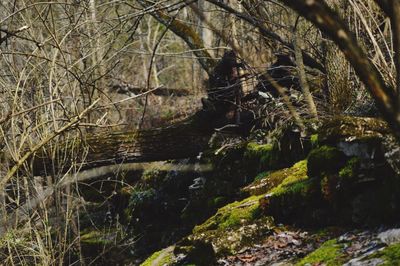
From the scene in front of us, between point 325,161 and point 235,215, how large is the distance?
102 centimetres

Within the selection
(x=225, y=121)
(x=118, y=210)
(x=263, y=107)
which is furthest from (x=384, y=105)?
(x=118, y=210)

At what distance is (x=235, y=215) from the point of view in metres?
5.10

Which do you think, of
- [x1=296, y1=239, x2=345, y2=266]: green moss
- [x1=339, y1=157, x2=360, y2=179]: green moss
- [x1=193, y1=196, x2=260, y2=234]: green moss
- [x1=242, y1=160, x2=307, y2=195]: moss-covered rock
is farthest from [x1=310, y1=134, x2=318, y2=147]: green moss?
[x1=296, y1=239, x2=345, y2=266]: green moss

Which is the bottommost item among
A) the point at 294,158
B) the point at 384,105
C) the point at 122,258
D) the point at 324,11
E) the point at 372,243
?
the point at 122,258

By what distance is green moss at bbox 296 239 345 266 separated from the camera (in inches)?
141

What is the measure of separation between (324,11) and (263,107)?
5939 millimetres

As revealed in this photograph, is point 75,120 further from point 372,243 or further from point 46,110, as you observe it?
point 372,243

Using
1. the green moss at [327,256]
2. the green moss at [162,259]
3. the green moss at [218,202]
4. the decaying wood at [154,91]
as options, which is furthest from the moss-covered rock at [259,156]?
the decaying wood at [154,91]

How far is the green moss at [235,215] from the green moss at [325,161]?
65 centimetres

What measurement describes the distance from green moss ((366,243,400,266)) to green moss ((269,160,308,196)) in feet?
4.36

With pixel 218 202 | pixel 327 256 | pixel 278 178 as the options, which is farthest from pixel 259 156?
pixel 327 256

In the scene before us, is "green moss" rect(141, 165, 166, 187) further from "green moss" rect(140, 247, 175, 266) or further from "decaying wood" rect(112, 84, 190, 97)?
"decaying wood" rect(112, 84, 190, 97)

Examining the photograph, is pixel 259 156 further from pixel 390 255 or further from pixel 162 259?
pixel 390 255

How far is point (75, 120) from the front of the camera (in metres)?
4.72
